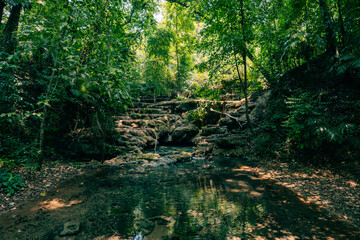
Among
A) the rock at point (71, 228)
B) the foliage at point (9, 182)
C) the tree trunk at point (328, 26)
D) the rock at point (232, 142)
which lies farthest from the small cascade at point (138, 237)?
the tree trunk at point (328, 26)

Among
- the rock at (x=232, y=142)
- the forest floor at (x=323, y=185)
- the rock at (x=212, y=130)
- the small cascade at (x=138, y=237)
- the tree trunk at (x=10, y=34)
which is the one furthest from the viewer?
the rock at (x=212, y=130)

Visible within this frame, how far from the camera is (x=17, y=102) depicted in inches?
253

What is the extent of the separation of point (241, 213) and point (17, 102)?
28.0 feet

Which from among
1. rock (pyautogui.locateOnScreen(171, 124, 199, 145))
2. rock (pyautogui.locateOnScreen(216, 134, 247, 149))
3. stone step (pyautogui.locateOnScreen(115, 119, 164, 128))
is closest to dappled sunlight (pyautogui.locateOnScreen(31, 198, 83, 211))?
rock (pyautogui.locateOnScreen(216, 134, 247, 149))

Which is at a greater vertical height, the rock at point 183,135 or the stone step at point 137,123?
the stone step at point 137,123

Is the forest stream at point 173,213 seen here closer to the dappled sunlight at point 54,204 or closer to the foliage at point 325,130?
the dappled sunlight at point 54,204

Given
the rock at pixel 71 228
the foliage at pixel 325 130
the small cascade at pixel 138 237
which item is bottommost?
the small cascade at pixel 138 237

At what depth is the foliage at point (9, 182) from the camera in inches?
180

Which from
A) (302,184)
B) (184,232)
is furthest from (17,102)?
(302,184)

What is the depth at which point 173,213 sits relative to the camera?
12.8ft

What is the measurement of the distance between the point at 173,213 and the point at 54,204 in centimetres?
313

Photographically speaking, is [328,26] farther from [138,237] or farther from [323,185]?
[138,237]

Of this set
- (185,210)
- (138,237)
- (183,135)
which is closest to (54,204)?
(138,237)

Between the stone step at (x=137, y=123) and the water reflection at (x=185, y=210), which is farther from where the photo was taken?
the stone step at (x=137, y=123)
